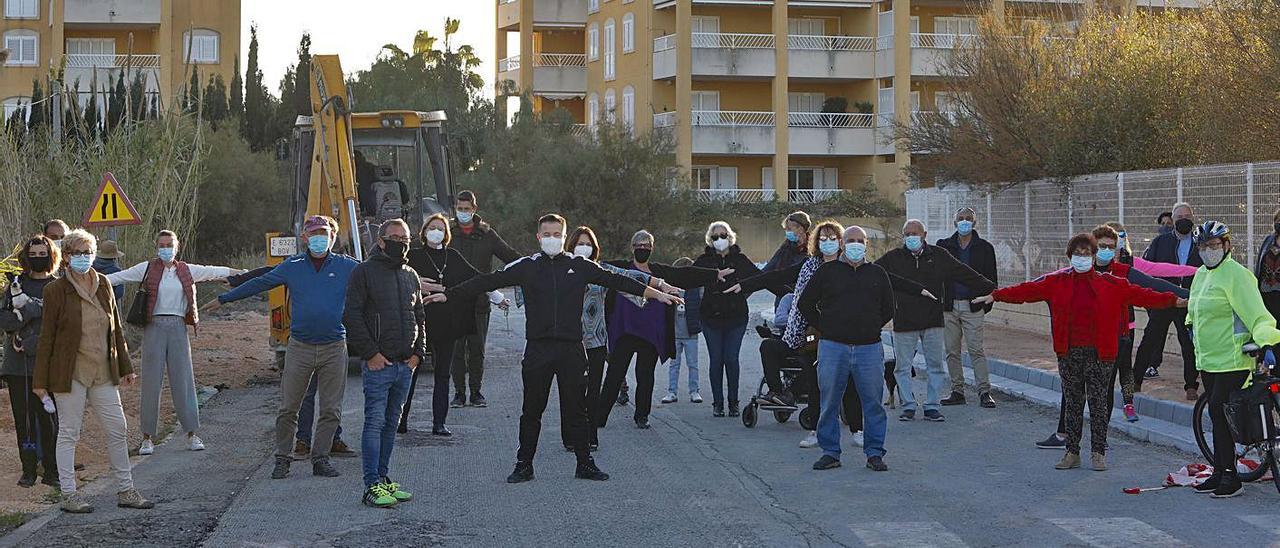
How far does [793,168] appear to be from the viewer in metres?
61.0

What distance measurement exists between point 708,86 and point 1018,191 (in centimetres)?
3480

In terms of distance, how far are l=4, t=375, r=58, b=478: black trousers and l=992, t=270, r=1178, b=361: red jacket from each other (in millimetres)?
7118

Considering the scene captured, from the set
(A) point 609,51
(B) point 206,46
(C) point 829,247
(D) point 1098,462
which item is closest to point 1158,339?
(D) point 1098,462

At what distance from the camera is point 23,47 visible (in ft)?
199

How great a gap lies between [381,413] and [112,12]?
52538 mm

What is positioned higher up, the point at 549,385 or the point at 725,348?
the point at 725,348

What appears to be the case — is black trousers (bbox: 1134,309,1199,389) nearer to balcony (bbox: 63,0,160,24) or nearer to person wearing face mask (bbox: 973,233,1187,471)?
person wearing face mask (bbox: 973,233,1187,471)

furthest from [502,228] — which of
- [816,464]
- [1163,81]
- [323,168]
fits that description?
[816,464]

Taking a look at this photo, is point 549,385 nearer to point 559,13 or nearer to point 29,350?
point 29,350

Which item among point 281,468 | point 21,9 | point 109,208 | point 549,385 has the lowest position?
point 281,468

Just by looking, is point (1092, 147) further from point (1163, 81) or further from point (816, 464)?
point (816, 464)

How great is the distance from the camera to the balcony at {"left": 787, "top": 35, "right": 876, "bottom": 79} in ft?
191

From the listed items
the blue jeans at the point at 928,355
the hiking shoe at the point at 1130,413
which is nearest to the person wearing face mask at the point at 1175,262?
the hiking shoe at the point at 1130,413

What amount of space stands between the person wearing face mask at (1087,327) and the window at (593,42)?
2132 inches
